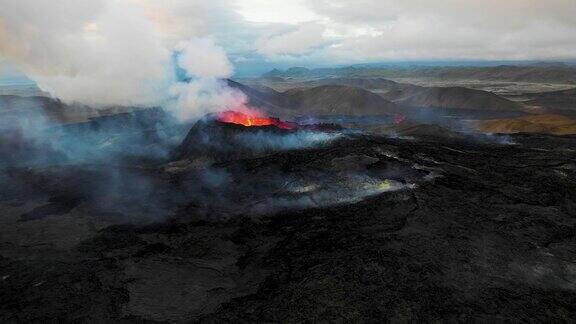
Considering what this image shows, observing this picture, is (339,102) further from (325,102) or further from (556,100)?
(556,100)

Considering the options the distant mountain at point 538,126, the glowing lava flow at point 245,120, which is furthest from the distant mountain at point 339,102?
the glowing lava flow at point 245,120

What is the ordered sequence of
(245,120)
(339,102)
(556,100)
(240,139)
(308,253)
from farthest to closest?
(556,100)
(339,102)
(245,120)
(240,139)
(308,253)

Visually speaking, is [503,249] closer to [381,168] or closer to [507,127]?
[381,168]

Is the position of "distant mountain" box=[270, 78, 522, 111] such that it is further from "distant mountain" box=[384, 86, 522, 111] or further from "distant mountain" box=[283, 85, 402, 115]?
"distant mountain" box=[283, 85, 402, 115]

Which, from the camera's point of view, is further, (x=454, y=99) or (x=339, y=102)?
(x=454, y=99)

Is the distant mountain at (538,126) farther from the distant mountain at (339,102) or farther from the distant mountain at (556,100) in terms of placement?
the distant mountain at (556,100)

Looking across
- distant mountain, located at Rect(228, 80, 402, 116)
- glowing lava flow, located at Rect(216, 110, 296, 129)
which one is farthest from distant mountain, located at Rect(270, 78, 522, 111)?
glowing lava flow, located at Rect(216, 110, 296, 129)

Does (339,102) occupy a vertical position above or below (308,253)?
below

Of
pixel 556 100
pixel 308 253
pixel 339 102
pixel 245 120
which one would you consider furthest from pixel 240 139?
pixel 556 100
